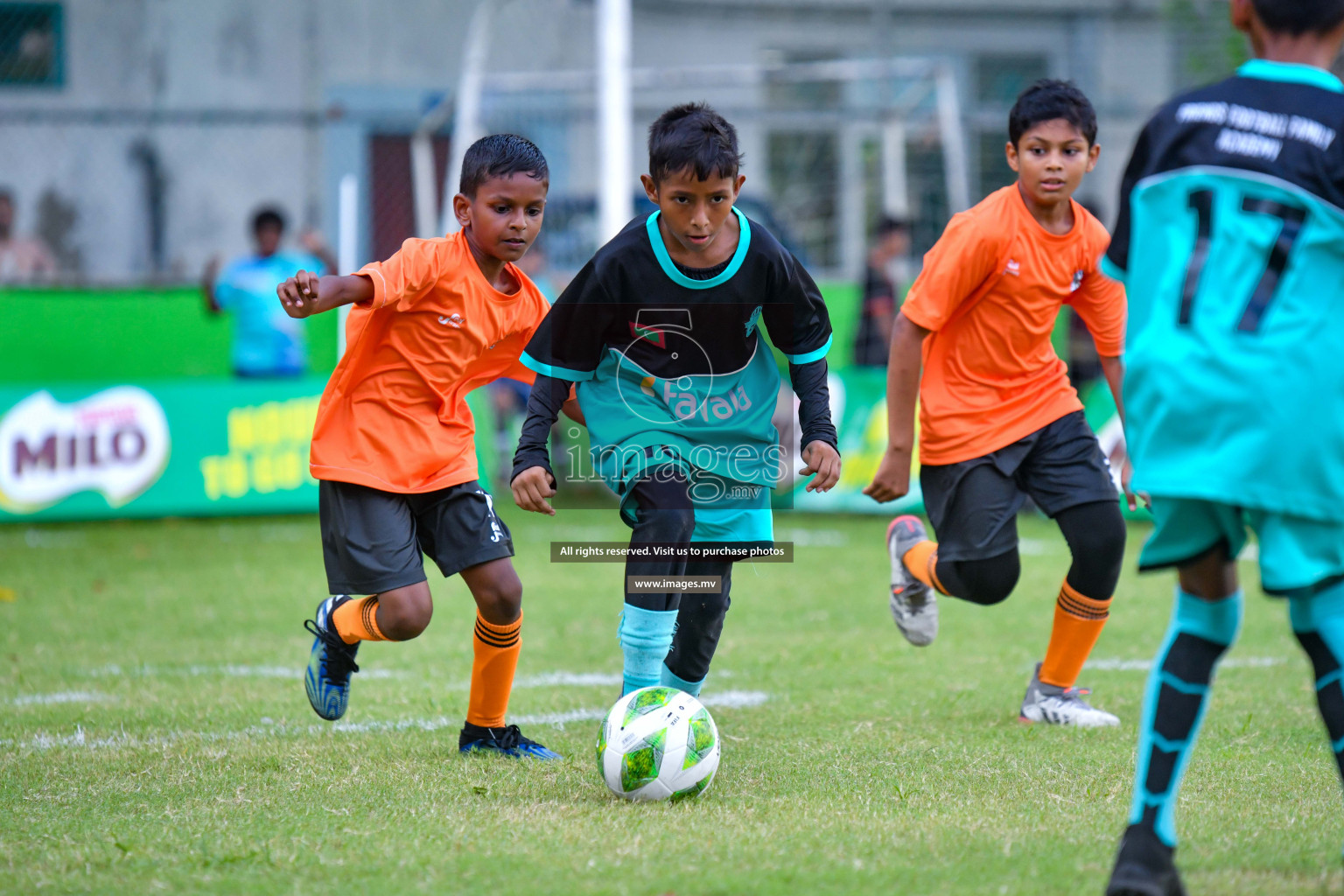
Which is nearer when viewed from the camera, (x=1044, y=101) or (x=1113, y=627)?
(x=1044, y=101)

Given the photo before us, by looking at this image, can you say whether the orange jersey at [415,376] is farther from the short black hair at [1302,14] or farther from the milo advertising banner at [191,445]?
the milo advertising banner at [191,445]

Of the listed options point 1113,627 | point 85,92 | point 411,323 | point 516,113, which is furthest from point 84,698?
point 85,92

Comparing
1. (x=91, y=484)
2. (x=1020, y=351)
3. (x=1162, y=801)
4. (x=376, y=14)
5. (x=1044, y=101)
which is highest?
(x=376, y=14)

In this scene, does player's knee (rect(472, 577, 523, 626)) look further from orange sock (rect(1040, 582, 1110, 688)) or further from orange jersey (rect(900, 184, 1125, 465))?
orange sock (rect(1040, 582, 1110, 688))

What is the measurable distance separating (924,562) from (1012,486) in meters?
0.52

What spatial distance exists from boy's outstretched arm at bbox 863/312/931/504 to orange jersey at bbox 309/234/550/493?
1.20 meters

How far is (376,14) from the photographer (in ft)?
50.2

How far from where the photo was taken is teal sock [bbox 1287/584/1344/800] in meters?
2.72

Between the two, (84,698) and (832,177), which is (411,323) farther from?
(832,177)

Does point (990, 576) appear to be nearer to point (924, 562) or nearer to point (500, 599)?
point (924, 562)

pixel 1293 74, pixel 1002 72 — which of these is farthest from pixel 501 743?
pixel 1002 72

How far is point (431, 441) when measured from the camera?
4.26m

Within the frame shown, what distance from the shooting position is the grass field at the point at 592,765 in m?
2.99

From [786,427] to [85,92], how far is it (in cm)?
844
